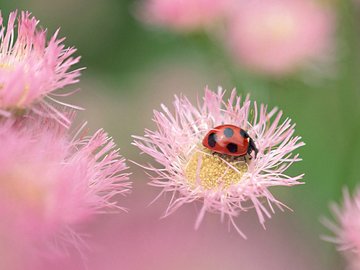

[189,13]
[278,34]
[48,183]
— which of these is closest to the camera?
[48,183]

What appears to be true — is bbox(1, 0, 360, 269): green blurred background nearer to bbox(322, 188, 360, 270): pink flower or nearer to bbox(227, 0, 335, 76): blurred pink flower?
bbox(227, 0, 335, 76): blurred pink flower

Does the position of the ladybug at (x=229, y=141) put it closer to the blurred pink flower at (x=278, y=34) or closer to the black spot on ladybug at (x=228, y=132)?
the black spot on ladybug at (x=228, y=132)

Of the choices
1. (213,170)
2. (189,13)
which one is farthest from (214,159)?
(189,13)

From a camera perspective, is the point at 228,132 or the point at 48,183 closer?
the point at 48,183

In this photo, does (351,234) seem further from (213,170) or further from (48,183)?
(48,183)

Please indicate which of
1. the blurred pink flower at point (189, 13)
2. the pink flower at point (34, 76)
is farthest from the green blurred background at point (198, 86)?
the pink flower at point (34, 76)

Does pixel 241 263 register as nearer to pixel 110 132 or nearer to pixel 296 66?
pixel 296 66

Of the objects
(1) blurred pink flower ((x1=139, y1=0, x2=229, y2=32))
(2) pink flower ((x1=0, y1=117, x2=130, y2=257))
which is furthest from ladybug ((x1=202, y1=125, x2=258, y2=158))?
(1) blurred pink flower ((x1=139, y1=0, x2=229, y2=32))
